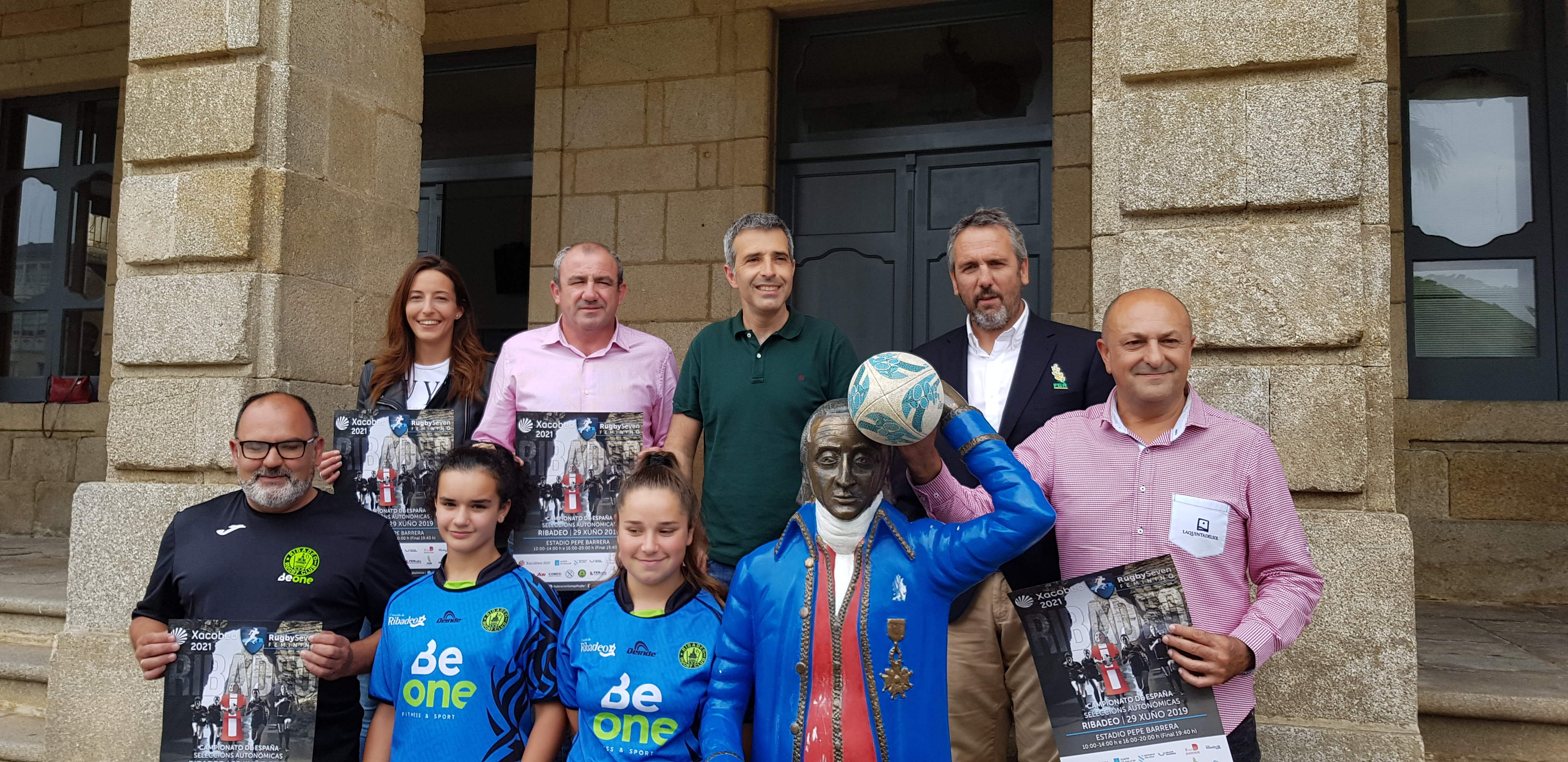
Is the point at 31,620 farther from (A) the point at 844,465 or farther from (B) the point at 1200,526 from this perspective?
(B) the point at 1200,526

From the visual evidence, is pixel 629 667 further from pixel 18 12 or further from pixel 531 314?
pixel 18 12

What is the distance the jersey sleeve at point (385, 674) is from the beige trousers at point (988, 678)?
1467 millimetres

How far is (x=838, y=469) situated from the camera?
2344 millimetres

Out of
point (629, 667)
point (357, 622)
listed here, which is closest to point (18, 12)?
point (357, 622)

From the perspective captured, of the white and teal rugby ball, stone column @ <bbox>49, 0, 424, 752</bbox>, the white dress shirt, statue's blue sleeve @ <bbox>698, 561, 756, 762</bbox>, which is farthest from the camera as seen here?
stone column @ <bbox>49, 0, 424, 752</bbox>

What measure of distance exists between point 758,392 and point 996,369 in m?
0.71

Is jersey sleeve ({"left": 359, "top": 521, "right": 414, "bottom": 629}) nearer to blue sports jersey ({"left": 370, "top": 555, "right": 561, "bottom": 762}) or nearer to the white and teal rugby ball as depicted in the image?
blue sports jersey ({"left": 370, "top": 555, "right": 561, "bottom": 762})

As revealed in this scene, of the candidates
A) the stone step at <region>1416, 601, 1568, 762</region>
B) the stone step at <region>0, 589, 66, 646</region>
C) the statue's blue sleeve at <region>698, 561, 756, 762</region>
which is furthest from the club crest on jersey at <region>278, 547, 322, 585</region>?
the stone step at <region>1416, 601, 1568, 762</region>

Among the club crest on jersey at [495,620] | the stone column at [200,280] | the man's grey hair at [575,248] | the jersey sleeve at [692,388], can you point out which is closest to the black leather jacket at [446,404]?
the man's grey hair at [575,248]

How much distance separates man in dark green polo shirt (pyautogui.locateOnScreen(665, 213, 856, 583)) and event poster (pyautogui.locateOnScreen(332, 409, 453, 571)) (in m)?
0.76

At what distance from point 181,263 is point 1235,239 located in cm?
403

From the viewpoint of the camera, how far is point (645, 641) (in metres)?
2.74

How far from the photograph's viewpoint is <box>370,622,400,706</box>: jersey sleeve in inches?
114

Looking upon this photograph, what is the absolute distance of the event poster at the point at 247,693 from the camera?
2.90 meters
